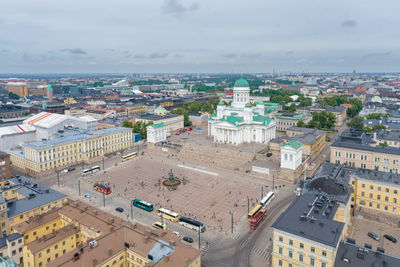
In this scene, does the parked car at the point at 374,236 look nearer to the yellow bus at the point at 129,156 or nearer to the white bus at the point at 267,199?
the white bus at the point at 267,199

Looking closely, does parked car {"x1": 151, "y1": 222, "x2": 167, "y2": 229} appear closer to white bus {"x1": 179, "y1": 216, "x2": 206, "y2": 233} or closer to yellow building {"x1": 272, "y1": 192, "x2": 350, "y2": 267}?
white bus {"x1": 179, "y1": 216, "x2": 206, "y2": 233}

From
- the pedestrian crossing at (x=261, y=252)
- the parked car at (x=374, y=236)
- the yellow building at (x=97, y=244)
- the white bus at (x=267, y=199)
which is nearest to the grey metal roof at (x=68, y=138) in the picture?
the yellow building at (x=97, y=244)

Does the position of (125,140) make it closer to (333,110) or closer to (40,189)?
(40,189)

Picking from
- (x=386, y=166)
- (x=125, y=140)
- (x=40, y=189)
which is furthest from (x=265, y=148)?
(x=40, y=189)

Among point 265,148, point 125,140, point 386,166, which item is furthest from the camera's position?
point 125,140

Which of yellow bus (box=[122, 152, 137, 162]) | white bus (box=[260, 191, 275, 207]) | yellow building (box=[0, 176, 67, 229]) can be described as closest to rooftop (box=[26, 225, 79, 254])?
yellow building (box=[0, 176, 67, 229])

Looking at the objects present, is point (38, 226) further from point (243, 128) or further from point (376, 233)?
point (243, 128)
